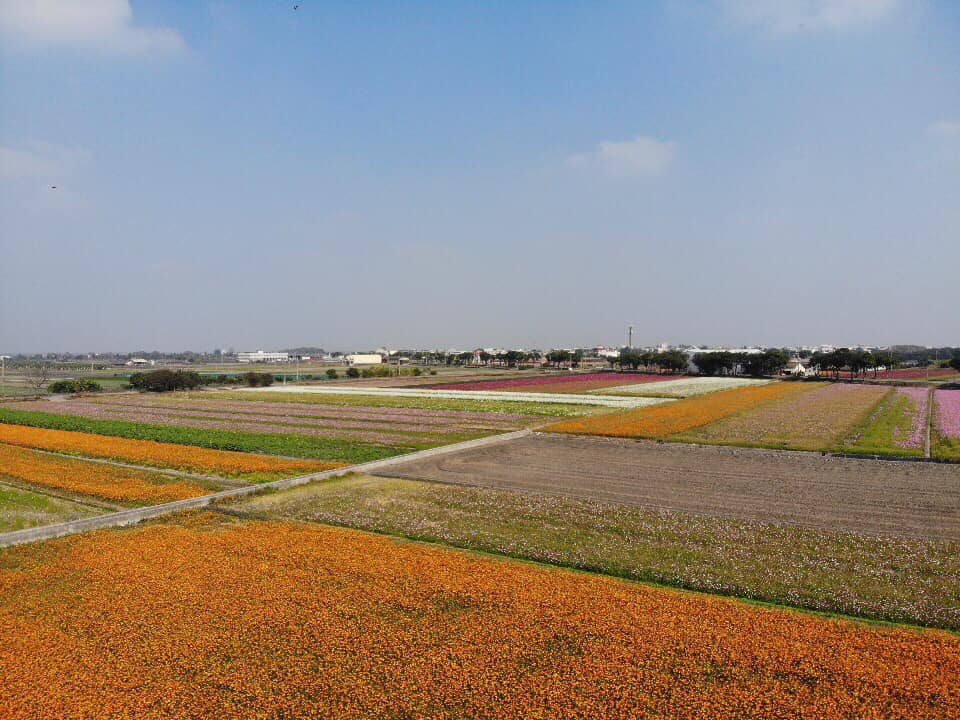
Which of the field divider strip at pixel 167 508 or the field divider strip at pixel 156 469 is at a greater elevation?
the field divider strip at pixel 167 508

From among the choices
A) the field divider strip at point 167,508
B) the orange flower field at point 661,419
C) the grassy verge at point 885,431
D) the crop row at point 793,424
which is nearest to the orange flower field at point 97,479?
the field divider strip at point 167,508

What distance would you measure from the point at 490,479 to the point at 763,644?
15233 millimetres

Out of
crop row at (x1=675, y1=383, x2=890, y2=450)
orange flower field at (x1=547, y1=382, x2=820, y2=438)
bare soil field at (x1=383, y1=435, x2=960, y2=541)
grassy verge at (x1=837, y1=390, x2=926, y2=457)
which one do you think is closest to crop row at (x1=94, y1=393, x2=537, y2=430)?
orange flower field at (x1=547, y1=382, x2=820, y2=438)

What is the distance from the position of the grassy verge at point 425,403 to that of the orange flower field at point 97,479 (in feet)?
101

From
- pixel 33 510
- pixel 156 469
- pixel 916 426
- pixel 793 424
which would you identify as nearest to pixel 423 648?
pixel 33 510

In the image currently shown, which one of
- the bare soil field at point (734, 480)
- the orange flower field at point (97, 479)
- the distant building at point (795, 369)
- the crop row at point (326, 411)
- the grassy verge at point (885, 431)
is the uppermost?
the distant building at point (795, 369)

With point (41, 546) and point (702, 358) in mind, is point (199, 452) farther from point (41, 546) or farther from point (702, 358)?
point (702, 358)

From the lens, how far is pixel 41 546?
16125 mm

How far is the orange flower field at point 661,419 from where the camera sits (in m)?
38.9

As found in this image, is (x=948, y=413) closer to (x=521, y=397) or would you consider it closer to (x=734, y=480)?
(x=734, y=480)

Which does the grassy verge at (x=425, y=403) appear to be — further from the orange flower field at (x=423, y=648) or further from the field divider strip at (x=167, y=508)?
the orange flower field at (x=423, y=648)

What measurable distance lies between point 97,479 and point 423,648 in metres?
20.6

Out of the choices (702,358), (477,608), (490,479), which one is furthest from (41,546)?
(702,358)

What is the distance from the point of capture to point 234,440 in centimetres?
3569
